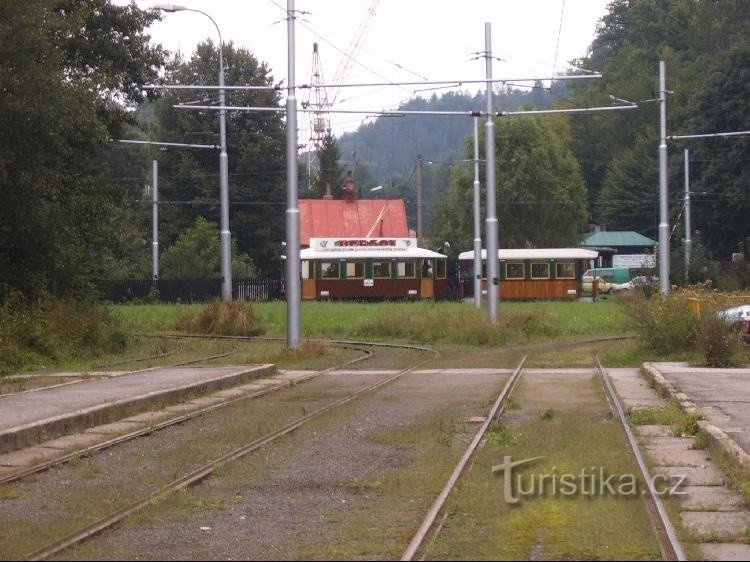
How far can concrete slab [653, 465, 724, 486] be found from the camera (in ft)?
32.2

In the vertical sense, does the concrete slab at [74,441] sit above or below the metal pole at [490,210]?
below

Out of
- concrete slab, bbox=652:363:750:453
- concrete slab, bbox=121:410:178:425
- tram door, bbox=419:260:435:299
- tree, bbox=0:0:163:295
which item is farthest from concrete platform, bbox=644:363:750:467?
tram door, bbox=419:260:435:299

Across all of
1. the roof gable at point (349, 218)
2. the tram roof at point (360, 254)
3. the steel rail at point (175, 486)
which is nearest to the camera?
the steel rail at point (175, 486)

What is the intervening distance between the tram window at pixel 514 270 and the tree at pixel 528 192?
24300 millimetres

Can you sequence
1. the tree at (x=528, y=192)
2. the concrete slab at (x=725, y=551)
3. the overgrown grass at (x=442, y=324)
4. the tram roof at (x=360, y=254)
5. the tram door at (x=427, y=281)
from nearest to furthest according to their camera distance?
the concrete slab at (x=725, y=551) < the overgrown grass at (x=442, y=324) < the tram roof at (x=360, y=254) < the tram door at (x=427, y=281) < the tree at (x=528, y=192)

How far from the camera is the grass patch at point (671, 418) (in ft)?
42.2

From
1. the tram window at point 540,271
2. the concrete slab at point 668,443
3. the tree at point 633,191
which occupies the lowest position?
the concrete slab at point 668,443

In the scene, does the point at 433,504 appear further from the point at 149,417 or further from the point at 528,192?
the point at 528,192

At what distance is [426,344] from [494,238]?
12.1ft

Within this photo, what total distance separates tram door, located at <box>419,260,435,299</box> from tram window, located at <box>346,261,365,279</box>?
324cm

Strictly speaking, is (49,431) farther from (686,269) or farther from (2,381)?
(686,269)

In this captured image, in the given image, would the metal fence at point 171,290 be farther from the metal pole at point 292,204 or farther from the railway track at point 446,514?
the railway track at point 446,514

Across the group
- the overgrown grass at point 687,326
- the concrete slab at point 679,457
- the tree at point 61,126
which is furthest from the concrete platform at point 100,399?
the overgrown grass at point 687,326

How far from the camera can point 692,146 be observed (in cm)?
7425
